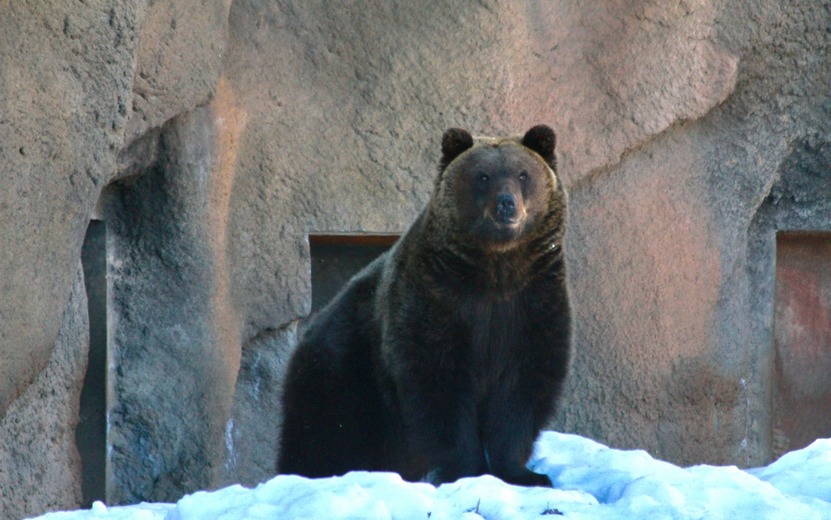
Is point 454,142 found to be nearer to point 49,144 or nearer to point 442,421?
point 442,421

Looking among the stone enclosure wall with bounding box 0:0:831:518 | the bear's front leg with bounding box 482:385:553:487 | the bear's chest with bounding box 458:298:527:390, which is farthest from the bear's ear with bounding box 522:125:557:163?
the stone enclosure wall with bounding box 0:0:831:518

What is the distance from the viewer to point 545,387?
18.0ft

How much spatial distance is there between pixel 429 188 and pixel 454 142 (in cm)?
159

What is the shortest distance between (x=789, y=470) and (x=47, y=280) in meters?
2.83

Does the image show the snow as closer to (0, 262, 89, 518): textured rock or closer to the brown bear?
the brown bear

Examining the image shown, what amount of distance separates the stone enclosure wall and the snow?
2.60 m

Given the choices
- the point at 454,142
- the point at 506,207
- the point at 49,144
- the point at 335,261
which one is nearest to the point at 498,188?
the point at 506,207

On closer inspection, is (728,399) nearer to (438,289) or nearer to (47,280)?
(438,289)

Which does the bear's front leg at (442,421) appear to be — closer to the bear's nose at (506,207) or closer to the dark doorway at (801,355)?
the bear's nose at (506,207)

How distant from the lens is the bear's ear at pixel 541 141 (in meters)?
5.86

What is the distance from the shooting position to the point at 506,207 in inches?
213

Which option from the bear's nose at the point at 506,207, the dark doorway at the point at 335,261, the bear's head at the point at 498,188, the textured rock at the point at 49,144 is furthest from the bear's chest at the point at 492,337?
the dark doorway at the point at 335,261

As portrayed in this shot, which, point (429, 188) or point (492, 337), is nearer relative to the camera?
point (492, 337)

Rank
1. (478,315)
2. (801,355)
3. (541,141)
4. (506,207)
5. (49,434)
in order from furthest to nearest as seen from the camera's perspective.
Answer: (801,355) → (541,141) → (49,434) → (478,315) → (506,207)
